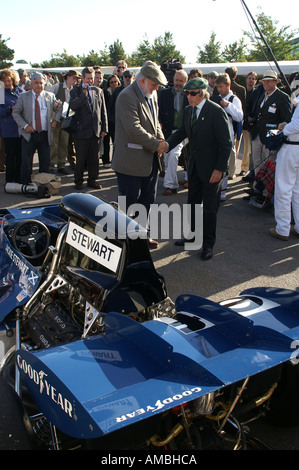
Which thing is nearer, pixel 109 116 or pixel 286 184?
pixel 286 184

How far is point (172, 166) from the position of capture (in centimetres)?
776

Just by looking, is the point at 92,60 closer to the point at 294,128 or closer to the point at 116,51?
the point at 116,51

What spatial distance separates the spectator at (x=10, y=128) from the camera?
7906 millimetres

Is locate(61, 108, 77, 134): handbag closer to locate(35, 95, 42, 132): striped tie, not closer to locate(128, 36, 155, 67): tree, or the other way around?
locate(35, 95, 42, 132): striped tie

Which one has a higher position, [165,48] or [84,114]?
[165,48]

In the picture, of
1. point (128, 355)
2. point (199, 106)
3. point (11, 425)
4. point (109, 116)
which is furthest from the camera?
point (109, 116)

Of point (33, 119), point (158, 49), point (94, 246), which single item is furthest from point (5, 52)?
point (94, 246)

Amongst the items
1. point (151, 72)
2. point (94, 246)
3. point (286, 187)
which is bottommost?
point (286, 187)

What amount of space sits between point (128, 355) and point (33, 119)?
21.2 feet

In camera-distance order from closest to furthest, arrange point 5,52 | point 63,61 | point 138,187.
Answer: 1. point 138,187
2. point 5,52
3. point 63,61

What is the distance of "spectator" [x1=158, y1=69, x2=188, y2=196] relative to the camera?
24.9 ft

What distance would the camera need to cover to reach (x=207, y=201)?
5219 millimetres

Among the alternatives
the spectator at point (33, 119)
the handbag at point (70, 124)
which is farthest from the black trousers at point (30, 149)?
the handbag at point (70, 124)

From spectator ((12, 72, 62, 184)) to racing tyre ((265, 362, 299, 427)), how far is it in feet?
20.9
